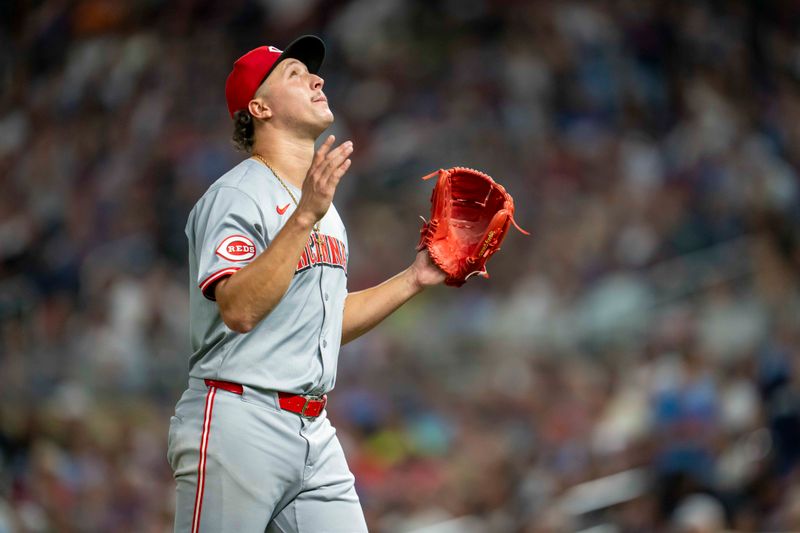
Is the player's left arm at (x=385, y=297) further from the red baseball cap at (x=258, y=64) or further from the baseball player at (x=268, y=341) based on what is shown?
the red baseball cap at (x=258, y=64)

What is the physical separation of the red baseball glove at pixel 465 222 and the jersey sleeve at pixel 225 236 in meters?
0.57

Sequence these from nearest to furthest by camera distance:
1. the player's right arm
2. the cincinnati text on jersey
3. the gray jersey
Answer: the player's right arm, the gray jersey, the cincinnati text on jersey

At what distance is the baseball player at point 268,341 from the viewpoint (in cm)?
200

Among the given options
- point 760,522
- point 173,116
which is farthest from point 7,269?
point 760,522

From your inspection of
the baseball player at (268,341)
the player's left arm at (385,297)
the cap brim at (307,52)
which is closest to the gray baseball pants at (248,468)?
the baseball player at (268,341)

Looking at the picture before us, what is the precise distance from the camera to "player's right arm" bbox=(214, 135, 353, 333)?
197 cm

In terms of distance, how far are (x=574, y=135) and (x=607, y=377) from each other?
1.54 m

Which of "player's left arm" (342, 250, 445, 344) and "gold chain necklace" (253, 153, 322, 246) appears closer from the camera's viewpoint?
"gold chain necklace" (253, 153, 322, 246)

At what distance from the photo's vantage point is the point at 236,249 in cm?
206

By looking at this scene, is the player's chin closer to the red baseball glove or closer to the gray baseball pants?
the red baseball glove

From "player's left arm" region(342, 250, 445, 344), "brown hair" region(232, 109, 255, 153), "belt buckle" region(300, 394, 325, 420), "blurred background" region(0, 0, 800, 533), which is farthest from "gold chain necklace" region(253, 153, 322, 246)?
"blurred background" region(0, 0, 800, 533)

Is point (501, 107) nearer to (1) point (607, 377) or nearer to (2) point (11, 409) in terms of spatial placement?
(1) point (607, 377)

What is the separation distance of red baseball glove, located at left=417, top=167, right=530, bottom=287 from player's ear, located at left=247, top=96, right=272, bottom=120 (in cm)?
45

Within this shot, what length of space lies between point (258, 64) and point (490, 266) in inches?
154
